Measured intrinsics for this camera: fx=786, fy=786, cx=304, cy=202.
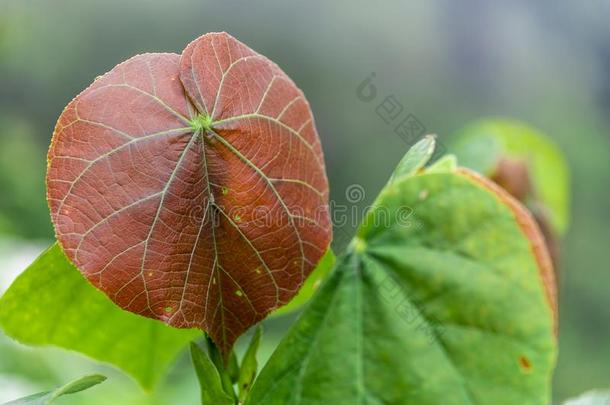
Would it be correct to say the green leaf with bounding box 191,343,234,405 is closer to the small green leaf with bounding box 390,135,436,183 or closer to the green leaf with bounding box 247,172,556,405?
the green leaf with bounding box 247,172,556,405

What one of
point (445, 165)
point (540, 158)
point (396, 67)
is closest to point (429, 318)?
point (445, 165)

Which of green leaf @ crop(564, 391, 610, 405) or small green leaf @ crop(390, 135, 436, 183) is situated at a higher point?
small green leaf @ crop(390, 135, 436, 183)

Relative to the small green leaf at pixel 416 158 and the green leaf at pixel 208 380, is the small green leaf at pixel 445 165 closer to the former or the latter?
the small green leaf at pixel 416 158

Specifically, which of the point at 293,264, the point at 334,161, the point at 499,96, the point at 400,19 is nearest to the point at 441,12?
the point at 400,19

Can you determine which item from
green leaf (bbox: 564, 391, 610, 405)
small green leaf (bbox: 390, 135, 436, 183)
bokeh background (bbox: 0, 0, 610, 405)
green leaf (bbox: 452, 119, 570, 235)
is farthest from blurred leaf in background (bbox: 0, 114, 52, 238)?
small green leaf (bbox: 390, 135, 436, 183)

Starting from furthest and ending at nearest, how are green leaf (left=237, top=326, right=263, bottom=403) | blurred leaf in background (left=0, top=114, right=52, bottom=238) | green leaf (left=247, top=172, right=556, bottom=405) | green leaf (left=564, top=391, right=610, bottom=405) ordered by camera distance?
blurred leaf in background (left=0, top=114, right=52, bottom=238), green leaf (left=564, top=391, right=610, bottom=405), green leaf (left=237, top=326, right=263, bottom=403), green leaf (left=247, top=172, right=556, bottom=405)

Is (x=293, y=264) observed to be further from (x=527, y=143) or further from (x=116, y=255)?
(x=527, y=143)
